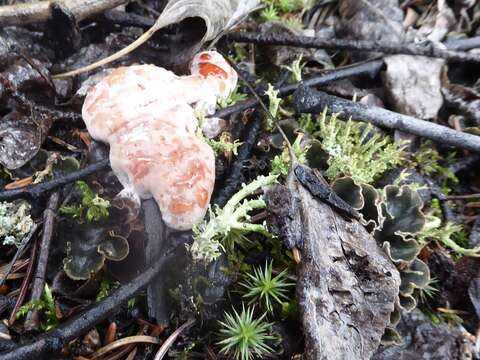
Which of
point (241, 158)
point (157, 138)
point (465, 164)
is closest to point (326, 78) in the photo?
point (241, 158)

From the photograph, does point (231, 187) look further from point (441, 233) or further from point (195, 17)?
point (441, 233)

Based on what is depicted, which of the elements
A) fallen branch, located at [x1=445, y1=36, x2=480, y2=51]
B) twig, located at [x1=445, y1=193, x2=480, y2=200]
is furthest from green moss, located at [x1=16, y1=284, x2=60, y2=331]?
fallen branch, located at [x1=445, y1=36, x2=480, y2=51]

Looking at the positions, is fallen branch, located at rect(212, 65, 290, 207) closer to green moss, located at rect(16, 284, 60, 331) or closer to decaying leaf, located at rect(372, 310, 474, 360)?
green moss, located at rect(16, 284, 60, 331)

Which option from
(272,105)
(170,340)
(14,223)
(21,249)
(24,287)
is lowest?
(170,340)

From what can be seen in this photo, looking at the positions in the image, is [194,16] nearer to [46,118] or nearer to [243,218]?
[46,118]

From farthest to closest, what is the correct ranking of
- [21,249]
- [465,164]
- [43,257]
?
[465,164], [21,249], [43,257]

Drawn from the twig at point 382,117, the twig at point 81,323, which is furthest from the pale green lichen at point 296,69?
the twig at point 81,323

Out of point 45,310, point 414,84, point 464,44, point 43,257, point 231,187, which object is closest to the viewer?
point 45,310
